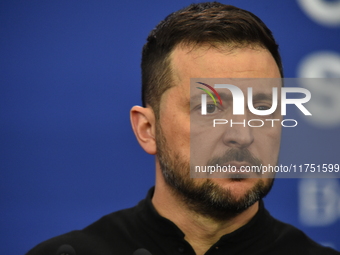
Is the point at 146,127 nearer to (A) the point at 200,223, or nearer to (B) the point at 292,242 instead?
(A) the point at 200,223

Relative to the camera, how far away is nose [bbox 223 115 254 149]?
4.75ft

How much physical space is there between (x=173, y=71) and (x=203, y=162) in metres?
0.32

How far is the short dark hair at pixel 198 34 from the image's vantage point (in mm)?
1529

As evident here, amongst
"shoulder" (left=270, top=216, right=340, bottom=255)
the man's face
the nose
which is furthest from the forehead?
"shoulder" (left=270, top=216, right=340, bottom=255)

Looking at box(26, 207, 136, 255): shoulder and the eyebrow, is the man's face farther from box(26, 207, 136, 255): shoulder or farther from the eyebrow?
box(26, 207, 136, 255): shoulder

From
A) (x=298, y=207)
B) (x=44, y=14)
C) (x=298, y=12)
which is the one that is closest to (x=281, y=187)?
(x=298, y=207)

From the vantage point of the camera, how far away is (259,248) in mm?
1546

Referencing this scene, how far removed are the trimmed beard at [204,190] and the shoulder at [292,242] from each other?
0.18m

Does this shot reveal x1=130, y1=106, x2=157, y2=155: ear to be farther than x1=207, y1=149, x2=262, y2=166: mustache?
Yes

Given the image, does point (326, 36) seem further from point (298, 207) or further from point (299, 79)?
point (298, 207)

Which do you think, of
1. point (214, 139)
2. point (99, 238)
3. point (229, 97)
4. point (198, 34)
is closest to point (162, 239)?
point (99, 238)

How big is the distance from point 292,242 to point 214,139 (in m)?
0.44

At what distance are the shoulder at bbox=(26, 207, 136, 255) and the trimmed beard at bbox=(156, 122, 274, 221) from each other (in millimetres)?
237

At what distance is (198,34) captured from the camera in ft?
5.04
